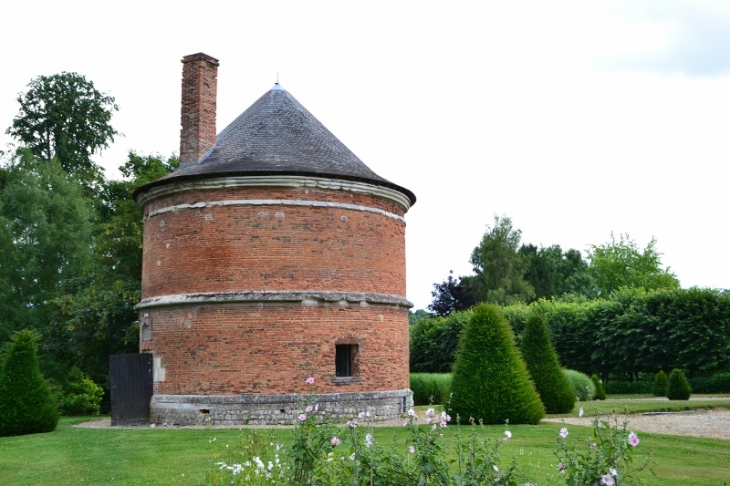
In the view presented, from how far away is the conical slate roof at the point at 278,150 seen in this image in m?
17.2

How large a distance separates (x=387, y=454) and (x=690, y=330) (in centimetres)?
2426

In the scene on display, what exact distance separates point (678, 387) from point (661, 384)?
2047 mm

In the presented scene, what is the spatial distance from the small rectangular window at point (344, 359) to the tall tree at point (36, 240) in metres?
18.4

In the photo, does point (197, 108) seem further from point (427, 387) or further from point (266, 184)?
point (427, 387)

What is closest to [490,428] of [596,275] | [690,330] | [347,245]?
[347,245]

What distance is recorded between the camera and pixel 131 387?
58.1 feet

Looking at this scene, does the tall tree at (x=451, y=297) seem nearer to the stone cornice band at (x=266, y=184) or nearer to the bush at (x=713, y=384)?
the bush at (x=713, y=384)

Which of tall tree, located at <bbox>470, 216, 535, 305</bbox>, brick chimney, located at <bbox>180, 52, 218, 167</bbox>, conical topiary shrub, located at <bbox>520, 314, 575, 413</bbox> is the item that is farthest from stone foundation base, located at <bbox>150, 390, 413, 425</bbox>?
tall tree, located at <bbox>470, 216, 535, 305</bbox>

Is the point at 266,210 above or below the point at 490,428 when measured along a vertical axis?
above

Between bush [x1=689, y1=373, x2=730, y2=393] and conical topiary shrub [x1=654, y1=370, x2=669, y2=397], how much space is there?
1.77m

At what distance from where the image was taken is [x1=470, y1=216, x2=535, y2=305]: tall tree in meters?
50.8

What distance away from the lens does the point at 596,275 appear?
198 ft

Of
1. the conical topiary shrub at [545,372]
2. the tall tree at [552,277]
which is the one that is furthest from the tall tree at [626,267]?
the conical topiary shrub at [545,372]

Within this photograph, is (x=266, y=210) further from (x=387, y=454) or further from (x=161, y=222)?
(x=387, y=454)
